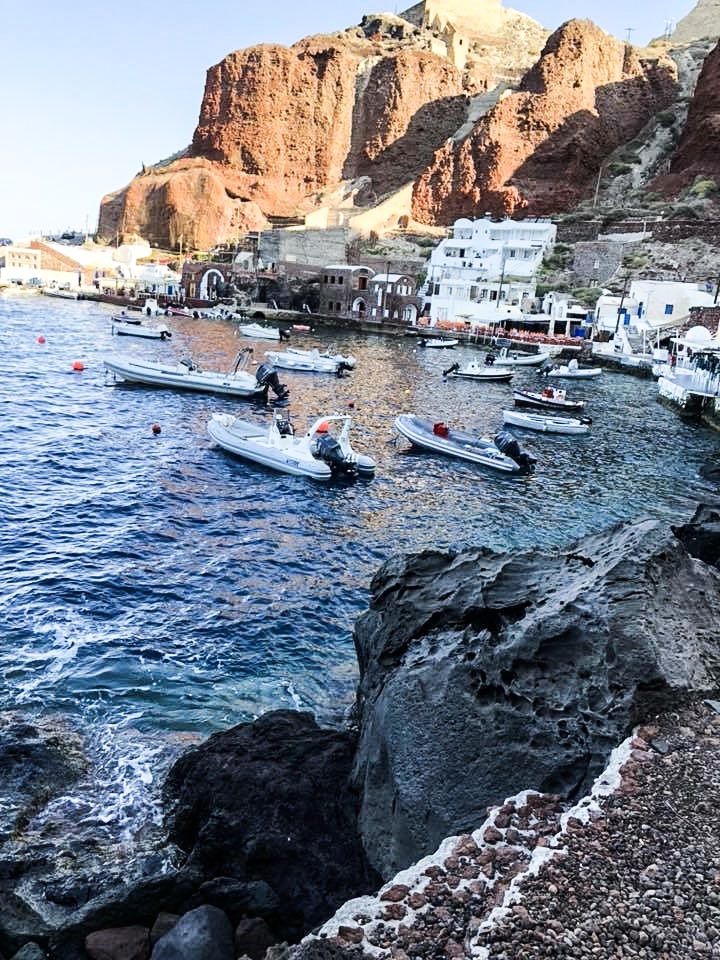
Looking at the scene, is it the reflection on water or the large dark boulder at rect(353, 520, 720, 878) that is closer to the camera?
the large dark boulder at rect(353, 520, 720, 878)

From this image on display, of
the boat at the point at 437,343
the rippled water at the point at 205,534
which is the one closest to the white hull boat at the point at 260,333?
the boat at the point at 437,343

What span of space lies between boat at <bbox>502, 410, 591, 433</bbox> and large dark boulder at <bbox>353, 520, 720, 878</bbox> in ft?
99.8

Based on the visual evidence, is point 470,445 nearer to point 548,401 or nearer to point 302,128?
point 548,401

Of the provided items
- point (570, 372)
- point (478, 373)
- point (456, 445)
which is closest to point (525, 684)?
point (456, 445)

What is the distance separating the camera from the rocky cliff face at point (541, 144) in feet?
370

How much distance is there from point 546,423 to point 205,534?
24.8m

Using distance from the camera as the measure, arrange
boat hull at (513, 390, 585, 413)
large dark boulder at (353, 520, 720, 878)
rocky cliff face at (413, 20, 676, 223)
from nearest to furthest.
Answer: large dark boulder at (353, 520, 720, 878) < boat hull at (513, 390, 585, 413) < rocky cliff face at (413, 20, 676, 223)

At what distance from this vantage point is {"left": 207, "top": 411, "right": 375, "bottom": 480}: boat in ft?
91.2

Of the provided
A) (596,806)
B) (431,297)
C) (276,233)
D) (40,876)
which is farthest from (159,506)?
(276,233)

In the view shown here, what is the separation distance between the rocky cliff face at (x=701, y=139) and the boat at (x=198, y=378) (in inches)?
3387

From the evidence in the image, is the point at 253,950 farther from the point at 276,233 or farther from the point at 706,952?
the point at 276,233

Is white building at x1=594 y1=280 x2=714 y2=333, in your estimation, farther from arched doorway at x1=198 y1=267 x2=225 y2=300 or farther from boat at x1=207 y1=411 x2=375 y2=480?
arched doorway at x1=198 y1=267 x2=225 y2=300

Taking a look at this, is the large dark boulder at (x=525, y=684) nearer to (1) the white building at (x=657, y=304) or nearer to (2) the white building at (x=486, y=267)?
(1) the white building at (x=657, y=304)

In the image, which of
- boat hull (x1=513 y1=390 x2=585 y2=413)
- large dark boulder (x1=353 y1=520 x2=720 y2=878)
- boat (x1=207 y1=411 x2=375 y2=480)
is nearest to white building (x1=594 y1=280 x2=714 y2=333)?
boat hull (x1=513 y1=390 x2=585 y2=413)
